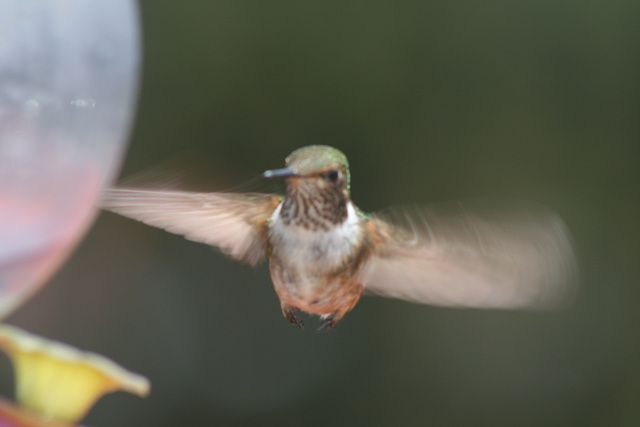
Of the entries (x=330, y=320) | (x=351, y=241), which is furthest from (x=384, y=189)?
(x=351, y=241)

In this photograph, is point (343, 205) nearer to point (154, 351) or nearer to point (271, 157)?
point (271, 157)

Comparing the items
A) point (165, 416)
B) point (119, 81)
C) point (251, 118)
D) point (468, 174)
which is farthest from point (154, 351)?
point (119, 81)

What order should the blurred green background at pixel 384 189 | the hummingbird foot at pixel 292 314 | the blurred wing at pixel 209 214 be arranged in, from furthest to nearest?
the blurred green background at pixel 384 189, the hummingbird foot at pixel 292 314, the blurred wing at pixel 209 214

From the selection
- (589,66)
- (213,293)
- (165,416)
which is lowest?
(165,416)

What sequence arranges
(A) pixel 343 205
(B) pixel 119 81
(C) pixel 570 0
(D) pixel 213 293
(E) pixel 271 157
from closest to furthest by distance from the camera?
(A) pixel 343 205 < (B) pixel 119 81 < (E) pixel 271 157 < (C) pixel 570 0 < (D) pixel 213 293

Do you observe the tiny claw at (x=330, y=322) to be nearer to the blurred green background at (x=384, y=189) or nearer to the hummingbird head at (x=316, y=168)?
the hummingbird head at (x=316, y=168)

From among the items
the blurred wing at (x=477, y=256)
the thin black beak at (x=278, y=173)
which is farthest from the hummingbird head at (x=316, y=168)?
the blurred wing at (x=477, y=256)

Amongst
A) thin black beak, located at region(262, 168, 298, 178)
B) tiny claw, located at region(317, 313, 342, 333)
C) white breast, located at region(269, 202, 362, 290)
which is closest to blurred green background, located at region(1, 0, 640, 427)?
tiny claw, located at region(317, 313, 342, 333)
